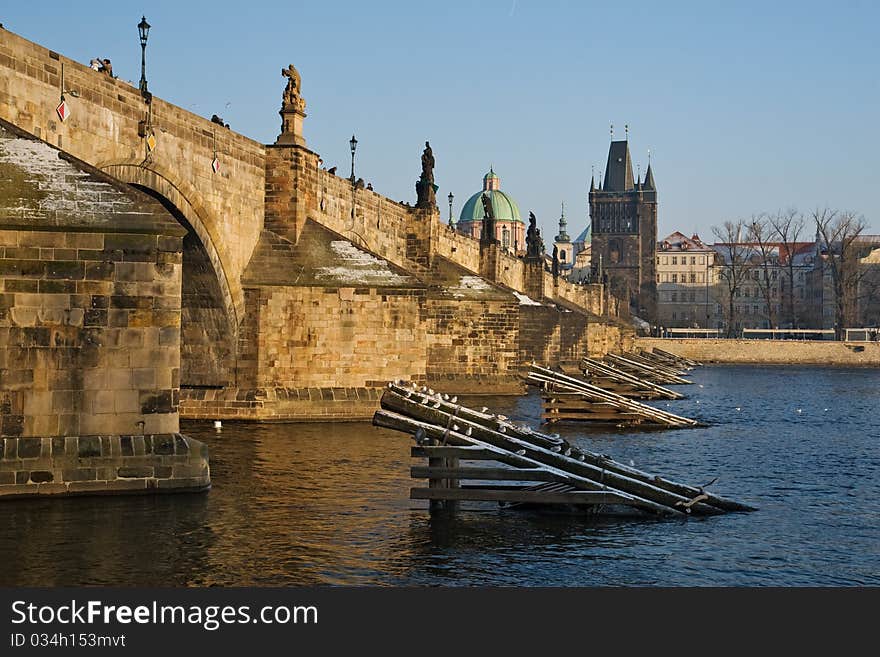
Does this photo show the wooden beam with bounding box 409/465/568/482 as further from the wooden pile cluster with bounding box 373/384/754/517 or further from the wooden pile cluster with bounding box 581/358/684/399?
the wooden pile cluster with bounding box 581/358/684/399

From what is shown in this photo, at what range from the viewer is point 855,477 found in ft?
75.9

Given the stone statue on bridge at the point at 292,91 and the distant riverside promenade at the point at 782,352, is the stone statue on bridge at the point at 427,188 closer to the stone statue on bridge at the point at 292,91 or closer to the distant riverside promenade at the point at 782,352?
the stone statue on bridge at the point at 292,91

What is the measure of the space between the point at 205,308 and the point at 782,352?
74516 millimetres

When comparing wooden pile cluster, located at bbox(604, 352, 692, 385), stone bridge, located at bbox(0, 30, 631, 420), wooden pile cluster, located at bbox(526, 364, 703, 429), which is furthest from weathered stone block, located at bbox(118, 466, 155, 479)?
wooden pile cluster, located at bbox(604, 352, 692, 385)

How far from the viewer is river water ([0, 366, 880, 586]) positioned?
1301 centimetres

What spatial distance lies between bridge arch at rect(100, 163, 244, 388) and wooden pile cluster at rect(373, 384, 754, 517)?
11847 mm

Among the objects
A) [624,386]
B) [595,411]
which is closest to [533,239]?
[624,386]

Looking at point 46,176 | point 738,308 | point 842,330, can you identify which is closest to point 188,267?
point 46,176

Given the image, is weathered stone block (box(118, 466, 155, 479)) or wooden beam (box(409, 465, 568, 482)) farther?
weathered stone block (box(118, 466, 155, 479))

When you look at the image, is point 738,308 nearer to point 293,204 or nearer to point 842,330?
point 842,330

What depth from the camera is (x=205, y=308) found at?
30.0 metres

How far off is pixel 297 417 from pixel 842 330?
85.4m

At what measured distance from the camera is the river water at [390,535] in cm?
1301

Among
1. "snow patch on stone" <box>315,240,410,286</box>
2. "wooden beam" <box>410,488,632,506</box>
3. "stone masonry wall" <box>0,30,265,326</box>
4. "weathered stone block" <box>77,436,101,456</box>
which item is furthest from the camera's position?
"snow patch on stone" <box>315,240,410,286</box>
